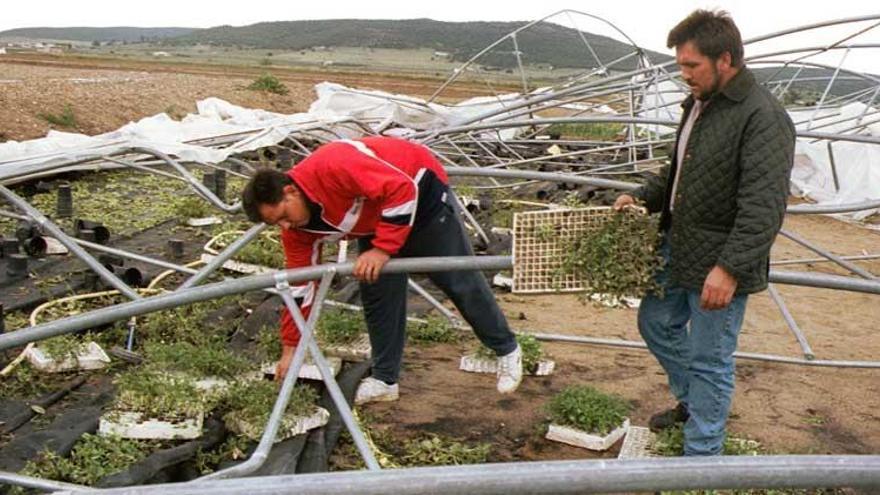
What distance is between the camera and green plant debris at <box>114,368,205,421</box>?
445cm

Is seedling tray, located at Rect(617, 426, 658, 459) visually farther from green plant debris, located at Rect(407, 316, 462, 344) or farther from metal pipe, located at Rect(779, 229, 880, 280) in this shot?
green plant debris, located at Rect(407, 316, 462, 344)

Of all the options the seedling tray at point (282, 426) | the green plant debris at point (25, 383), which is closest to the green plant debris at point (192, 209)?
the green plant debris at point (25, 383)

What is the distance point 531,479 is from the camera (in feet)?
6.82

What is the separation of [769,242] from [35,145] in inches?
283

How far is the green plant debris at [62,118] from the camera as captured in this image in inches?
659

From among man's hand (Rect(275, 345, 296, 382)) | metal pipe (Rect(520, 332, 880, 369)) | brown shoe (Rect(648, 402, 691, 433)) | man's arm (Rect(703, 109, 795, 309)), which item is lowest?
metal pipe (Rect(520, 332, 880, 369))

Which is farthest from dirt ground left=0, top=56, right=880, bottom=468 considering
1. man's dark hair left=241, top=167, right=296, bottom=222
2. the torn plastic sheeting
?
the torn plastic sheeting

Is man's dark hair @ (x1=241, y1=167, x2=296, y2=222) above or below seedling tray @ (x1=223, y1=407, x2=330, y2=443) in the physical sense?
above

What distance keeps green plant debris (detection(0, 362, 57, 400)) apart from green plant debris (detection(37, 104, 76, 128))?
12.7 m

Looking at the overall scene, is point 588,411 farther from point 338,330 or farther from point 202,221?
point 202,221

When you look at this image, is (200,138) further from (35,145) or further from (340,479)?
(340,479)

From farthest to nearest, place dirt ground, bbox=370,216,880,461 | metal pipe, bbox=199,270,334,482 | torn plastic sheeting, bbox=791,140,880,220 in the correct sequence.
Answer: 1. torn plastic sheeting, bbox=791,140,880,220
2. dirt ground, bbox=370,216,880,461
3. metal pipe, bbox=199,270,334,482

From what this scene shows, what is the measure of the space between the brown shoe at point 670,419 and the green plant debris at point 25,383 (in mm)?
3212

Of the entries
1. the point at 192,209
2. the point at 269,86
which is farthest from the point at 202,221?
the point at 269,86
